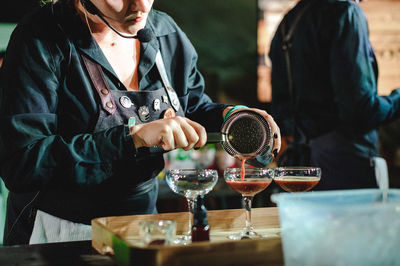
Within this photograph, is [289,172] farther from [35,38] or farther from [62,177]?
[35,38]

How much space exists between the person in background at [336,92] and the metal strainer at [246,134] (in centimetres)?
82

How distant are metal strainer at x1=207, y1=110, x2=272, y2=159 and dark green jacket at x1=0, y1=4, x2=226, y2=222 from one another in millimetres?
280

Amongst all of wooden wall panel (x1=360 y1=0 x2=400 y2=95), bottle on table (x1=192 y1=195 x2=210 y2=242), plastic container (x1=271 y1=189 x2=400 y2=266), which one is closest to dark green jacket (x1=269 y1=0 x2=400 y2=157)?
bottle on table (x1=192 y1=195 x2=210 y2=242)

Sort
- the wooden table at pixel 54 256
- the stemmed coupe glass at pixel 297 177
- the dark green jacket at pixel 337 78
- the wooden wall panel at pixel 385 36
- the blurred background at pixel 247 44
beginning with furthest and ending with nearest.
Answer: the wooden wall panel at pixel 385 36 < the blurred background at pixel 247 44 < the dark green jacket at pixel 337 78 < the stemmed coupe glass at pixel 297 177 < the wooden table at pixel 54 256

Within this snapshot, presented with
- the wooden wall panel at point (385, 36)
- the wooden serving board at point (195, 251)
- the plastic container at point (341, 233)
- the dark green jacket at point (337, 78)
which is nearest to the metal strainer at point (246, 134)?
the wooden serving board at point (195, 251)

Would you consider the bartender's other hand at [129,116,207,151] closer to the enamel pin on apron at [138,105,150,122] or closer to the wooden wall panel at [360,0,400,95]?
the enamel pin on apron at [138,105,150,122]

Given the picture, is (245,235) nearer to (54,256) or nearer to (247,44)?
(54,256)

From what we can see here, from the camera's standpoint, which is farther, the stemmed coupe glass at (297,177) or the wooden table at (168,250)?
the stemmed coupe glass at (297,177)

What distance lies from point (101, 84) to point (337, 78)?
1.16 meters

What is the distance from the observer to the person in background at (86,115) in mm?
1259

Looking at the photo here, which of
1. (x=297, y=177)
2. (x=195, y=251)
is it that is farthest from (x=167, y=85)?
(x=195, y=251)

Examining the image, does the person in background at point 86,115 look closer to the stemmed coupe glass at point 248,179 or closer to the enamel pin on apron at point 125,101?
the enamel pin on apron at point 125,101

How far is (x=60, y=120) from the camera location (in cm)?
144

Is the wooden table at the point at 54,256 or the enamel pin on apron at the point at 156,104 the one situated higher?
the enamel pin on apron at the point at 156,104
